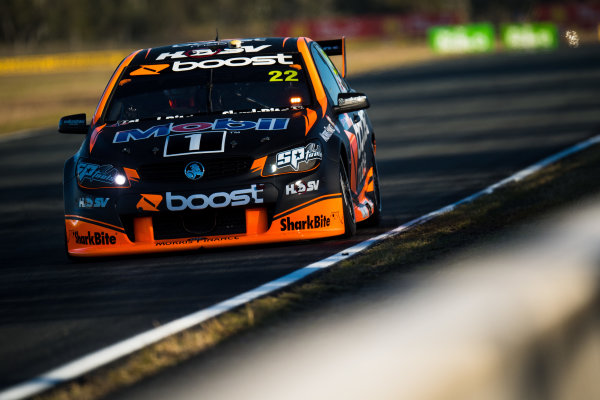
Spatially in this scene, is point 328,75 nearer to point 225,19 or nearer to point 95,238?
point 95,238

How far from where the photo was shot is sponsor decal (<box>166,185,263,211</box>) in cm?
749

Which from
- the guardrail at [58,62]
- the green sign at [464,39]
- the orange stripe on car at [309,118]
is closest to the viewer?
the orange stripe on car at [309,118]

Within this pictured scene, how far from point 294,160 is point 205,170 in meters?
0.59

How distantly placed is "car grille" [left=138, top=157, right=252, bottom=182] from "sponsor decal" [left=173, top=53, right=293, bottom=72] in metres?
1.41

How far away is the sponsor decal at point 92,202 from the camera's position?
7.64 meters

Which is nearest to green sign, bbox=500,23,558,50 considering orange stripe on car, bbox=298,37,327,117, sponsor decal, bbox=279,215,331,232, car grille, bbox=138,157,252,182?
orange stripe on car, bbox=298,37,327,117

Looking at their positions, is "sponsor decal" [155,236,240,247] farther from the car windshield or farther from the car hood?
the car windshield

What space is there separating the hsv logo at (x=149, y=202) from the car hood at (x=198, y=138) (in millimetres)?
248

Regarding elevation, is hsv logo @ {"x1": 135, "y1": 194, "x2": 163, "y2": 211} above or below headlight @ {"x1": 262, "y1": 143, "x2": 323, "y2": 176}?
below

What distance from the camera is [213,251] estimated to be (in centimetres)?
796

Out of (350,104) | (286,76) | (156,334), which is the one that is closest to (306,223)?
(350,104)

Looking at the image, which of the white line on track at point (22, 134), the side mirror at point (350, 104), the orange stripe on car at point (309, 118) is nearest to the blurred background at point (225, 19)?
the white line on track at point (22, 134)

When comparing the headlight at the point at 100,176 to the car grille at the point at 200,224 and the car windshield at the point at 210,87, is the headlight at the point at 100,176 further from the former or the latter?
the car windshield at the point at 210,87

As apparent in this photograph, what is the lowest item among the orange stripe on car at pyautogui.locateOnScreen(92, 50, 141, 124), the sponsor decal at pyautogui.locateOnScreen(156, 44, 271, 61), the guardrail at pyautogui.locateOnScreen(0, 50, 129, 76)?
the guardrail at pyautogui.locateOnScreen(0, 50, 129, 76)
